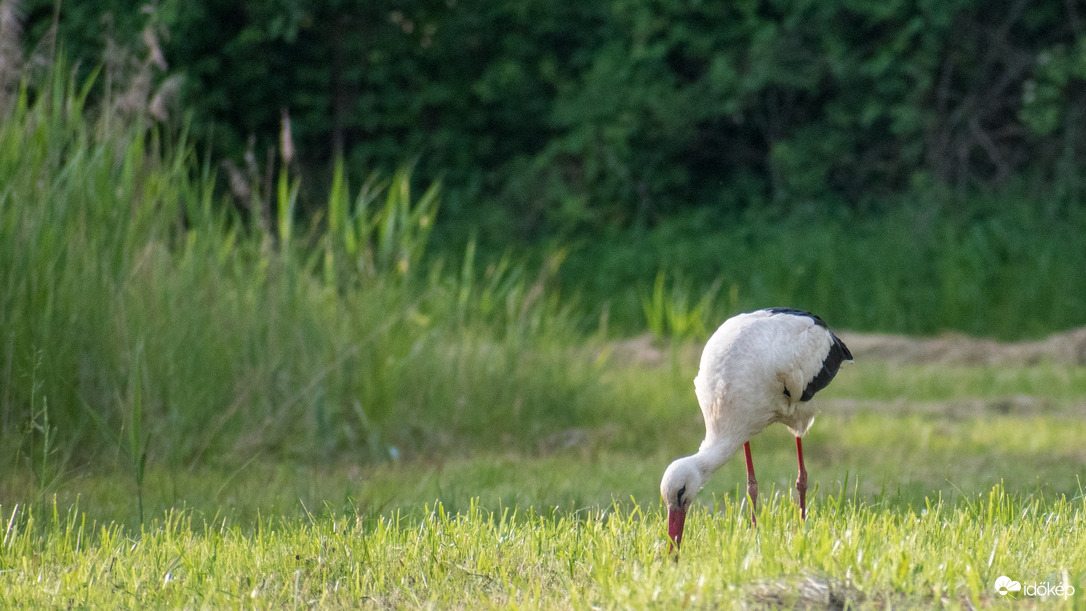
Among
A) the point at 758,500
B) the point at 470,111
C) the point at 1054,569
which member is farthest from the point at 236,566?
the point at 470,111

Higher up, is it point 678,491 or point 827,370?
point 827,370

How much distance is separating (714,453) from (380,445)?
9.41ft

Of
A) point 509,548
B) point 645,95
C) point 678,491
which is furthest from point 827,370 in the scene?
point 645,95

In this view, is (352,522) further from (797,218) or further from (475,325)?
(797,218)

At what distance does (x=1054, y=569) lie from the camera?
3.09m

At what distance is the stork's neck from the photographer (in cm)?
398

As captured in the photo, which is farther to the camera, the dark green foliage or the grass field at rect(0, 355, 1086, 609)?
the dark green foliage
